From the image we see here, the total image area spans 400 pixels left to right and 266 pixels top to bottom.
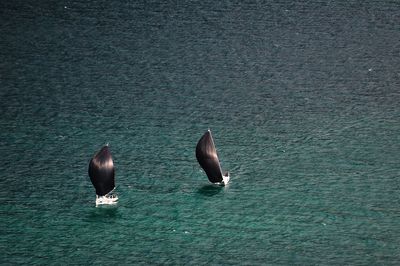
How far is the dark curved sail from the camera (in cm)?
4622

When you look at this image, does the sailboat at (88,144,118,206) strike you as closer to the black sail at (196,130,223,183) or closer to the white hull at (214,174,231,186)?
the black sail at (196,130,223,183)

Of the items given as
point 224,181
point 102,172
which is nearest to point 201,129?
point 224,181

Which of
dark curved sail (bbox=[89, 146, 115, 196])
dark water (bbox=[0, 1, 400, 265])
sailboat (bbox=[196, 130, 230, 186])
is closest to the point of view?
dark water (bbox=[0, 1, 400, 265])

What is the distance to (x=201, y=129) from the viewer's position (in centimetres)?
5238

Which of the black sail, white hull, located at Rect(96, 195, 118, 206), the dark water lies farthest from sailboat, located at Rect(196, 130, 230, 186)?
white hull, located at Rect(96, 195, 118, 206)

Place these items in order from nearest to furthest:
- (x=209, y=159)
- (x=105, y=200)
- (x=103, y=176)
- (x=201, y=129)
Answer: (x=103, y=176)
(x=105, y=200)
(x=209, y=159)
(x=201, y=129)

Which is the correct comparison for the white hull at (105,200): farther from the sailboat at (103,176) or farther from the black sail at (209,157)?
the black sail at (209,157)

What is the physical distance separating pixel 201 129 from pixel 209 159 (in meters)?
5.22

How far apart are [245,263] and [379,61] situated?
20.4 meters

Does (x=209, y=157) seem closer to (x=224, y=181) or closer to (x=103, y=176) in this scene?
(x=224, y=181)

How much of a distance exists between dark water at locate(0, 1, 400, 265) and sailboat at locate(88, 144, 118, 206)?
1.86ft

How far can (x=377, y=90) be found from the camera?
5591 cm

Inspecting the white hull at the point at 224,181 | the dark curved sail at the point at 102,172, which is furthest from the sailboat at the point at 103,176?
the white hull at the point at 224,181

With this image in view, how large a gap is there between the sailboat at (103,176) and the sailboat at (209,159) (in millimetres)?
4001
